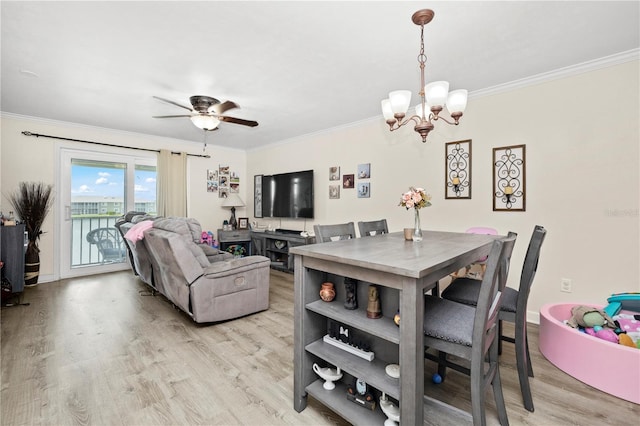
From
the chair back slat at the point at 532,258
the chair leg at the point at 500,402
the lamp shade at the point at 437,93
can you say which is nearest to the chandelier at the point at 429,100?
the lamp shade at the point at 437,93

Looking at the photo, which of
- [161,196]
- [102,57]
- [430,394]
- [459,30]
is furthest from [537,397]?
[161,196]

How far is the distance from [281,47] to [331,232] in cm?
153

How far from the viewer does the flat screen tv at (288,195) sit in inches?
192

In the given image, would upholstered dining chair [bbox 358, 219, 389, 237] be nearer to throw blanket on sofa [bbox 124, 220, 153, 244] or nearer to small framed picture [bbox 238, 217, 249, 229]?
throw blanket on sofa [bbox 124, 220, 153, 244]

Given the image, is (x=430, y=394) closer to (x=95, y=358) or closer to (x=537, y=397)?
(x=537, y=397)

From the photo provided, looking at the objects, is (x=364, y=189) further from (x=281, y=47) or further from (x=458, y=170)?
(x=281, y=47)

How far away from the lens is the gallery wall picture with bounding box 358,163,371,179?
162 inches

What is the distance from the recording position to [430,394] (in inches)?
69.0

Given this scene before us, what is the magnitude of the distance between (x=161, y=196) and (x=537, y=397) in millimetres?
5450

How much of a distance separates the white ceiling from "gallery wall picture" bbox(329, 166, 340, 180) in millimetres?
1294

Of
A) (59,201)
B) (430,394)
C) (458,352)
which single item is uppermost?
(59,201)

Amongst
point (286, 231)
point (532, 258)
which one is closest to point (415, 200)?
point (532, 258)

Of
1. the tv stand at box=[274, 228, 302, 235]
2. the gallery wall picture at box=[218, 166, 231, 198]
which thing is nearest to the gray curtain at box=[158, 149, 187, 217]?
the gallery wall picture at box=[218, 166, 231, 198]

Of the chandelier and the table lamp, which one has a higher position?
the chandelier
